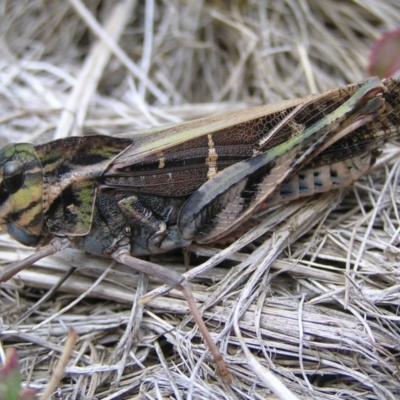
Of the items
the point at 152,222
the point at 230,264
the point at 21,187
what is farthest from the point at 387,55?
the point at 21,187

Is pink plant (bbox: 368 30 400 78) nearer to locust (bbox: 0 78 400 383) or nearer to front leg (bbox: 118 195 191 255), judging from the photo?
locust (bbox: 0 78 400 383)

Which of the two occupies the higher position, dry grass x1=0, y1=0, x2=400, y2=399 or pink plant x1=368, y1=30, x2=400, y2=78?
pink plant x1=368, y1=30, x2=400, y2=78

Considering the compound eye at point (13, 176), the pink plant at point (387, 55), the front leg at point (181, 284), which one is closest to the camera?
the front leg at point (181, 284)

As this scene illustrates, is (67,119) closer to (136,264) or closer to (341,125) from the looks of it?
(136,264)

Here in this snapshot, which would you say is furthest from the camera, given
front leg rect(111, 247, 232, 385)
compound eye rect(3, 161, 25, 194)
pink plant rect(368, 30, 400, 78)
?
pink plant rect(368, 30, 400, 78)

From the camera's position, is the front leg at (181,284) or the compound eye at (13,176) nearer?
the front leg at (181,284)

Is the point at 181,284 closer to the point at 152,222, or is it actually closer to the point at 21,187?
the point at 152,222

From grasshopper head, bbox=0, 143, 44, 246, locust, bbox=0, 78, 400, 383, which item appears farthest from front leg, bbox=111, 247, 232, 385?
grasshopper head, bbox=0, 143, 44, 246

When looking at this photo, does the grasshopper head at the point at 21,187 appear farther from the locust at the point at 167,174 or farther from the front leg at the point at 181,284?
the front leg at the point at 181,284

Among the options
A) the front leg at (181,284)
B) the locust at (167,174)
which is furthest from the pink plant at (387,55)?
the front leg at (181,284)

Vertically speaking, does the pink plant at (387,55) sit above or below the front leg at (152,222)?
above
